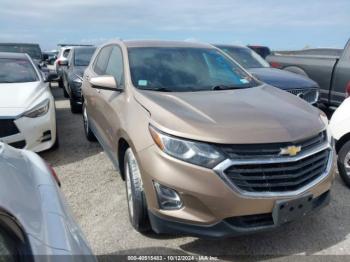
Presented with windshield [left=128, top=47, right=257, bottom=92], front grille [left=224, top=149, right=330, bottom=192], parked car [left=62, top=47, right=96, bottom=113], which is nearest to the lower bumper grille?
front grille [left=224, top=149, right=330, bottom=192]

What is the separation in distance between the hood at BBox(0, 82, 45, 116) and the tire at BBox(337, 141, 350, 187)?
4.13m

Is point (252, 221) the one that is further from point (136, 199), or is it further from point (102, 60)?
point (102, 60)

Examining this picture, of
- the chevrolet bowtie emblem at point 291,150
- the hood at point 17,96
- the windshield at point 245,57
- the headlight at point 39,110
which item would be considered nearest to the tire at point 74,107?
the hood at point 17,96

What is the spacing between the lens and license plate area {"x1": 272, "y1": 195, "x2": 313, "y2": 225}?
270cm

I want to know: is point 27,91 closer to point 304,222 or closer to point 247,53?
point 304,222

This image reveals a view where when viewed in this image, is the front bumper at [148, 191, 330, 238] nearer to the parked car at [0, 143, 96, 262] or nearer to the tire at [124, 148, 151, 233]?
the tire at [124, 148, 151, 233]

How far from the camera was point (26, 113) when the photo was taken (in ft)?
16.3

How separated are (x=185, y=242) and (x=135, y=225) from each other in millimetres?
462

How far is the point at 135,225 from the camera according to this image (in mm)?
3211

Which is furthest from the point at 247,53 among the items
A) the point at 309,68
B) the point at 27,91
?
the point at 27,91

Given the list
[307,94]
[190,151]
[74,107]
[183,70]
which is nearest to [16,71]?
[74,107]

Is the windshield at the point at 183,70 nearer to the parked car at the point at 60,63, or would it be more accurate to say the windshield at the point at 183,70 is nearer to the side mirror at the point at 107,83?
the side mirror at the point at 107,83

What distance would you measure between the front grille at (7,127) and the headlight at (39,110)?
0.72 feet

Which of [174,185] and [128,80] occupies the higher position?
[128,80]
